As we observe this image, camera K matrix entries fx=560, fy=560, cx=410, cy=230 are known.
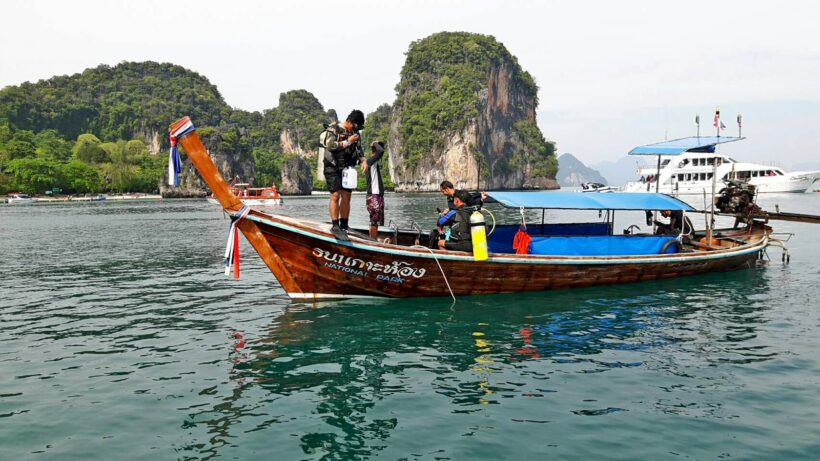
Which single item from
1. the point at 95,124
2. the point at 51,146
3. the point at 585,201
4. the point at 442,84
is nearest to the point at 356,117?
the point at 585,201

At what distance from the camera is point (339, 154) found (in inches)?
428

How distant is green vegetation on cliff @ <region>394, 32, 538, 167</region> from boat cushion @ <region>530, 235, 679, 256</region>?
128522 millimetres

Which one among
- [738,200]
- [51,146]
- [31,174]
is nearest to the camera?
[738,200]

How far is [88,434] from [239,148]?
132186 mm

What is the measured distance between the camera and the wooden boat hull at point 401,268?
36.5ft

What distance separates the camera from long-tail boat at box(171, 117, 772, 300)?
36.0 ft

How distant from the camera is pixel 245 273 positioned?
59.7ft

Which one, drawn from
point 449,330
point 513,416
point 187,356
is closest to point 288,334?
point 187,356

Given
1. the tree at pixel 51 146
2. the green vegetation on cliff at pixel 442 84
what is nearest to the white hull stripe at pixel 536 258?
the tree at pixel 51 146

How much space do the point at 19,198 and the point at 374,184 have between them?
328ft

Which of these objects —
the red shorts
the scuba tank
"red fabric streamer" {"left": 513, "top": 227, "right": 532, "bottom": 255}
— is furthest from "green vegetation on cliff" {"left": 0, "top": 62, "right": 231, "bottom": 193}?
"red fabric streamer" {"left": 513, "top": 227, "right": 532, "bottom": 255}

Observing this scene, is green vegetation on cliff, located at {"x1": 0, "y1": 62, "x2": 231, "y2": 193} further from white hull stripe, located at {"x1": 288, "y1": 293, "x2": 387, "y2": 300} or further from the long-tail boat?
the long-tail boat

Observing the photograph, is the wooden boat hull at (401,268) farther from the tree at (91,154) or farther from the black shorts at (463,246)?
the tree at (91,154)

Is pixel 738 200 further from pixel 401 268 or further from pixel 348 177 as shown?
pixel 348 177
